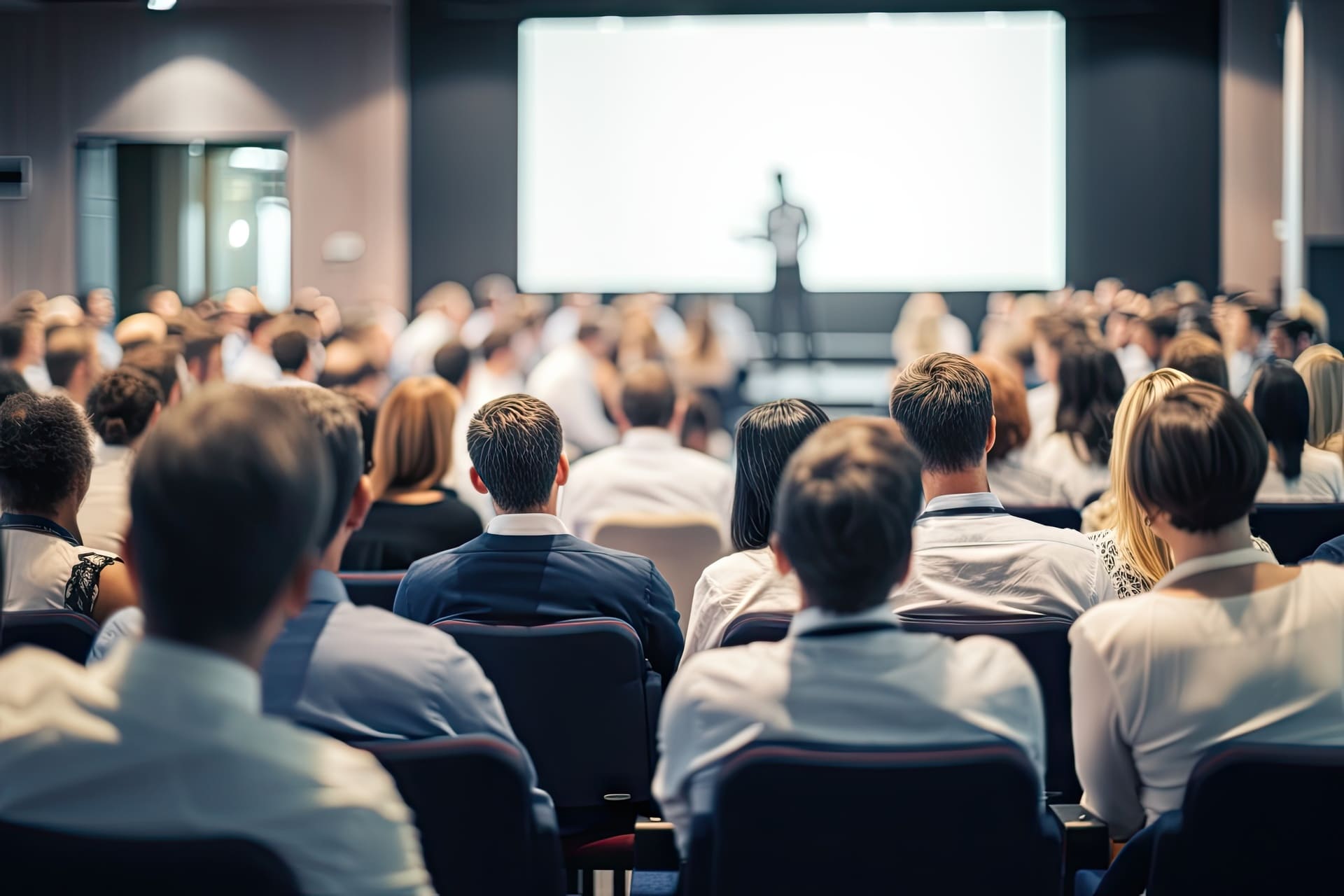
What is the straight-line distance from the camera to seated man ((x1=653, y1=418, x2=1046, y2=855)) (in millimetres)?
1459

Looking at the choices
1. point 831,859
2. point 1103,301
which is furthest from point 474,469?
point 1103,301

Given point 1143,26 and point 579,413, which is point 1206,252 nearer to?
point 1143,26

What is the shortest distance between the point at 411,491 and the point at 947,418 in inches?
66.1

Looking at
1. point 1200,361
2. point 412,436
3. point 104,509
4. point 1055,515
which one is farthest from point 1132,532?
point 104,509

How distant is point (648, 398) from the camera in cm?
463

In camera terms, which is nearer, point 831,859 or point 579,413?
point 831,859

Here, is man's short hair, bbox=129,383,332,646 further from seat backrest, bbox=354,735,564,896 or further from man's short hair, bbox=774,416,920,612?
man's short hair, bbox=774,416,920,612

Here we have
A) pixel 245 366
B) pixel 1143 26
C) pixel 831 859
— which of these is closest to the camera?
pixel 831 859

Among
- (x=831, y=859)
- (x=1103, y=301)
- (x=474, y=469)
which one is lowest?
(x=831, y=859)

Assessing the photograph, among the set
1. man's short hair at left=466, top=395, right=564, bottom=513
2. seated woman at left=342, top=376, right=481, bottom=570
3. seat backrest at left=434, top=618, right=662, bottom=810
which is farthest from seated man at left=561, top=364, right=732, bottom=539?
seat backrest at left=434, top=618, right=662, bottom=810

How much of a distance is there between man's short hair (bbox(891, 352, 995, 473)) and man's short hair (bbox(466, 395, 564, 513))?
2.30 feet

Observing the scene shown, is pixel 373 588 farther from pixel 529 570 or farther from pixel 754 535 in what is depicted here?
pixel 754 535

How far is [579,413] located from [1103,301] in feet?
18.9

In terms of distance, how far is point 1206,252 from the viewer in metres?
12.8
